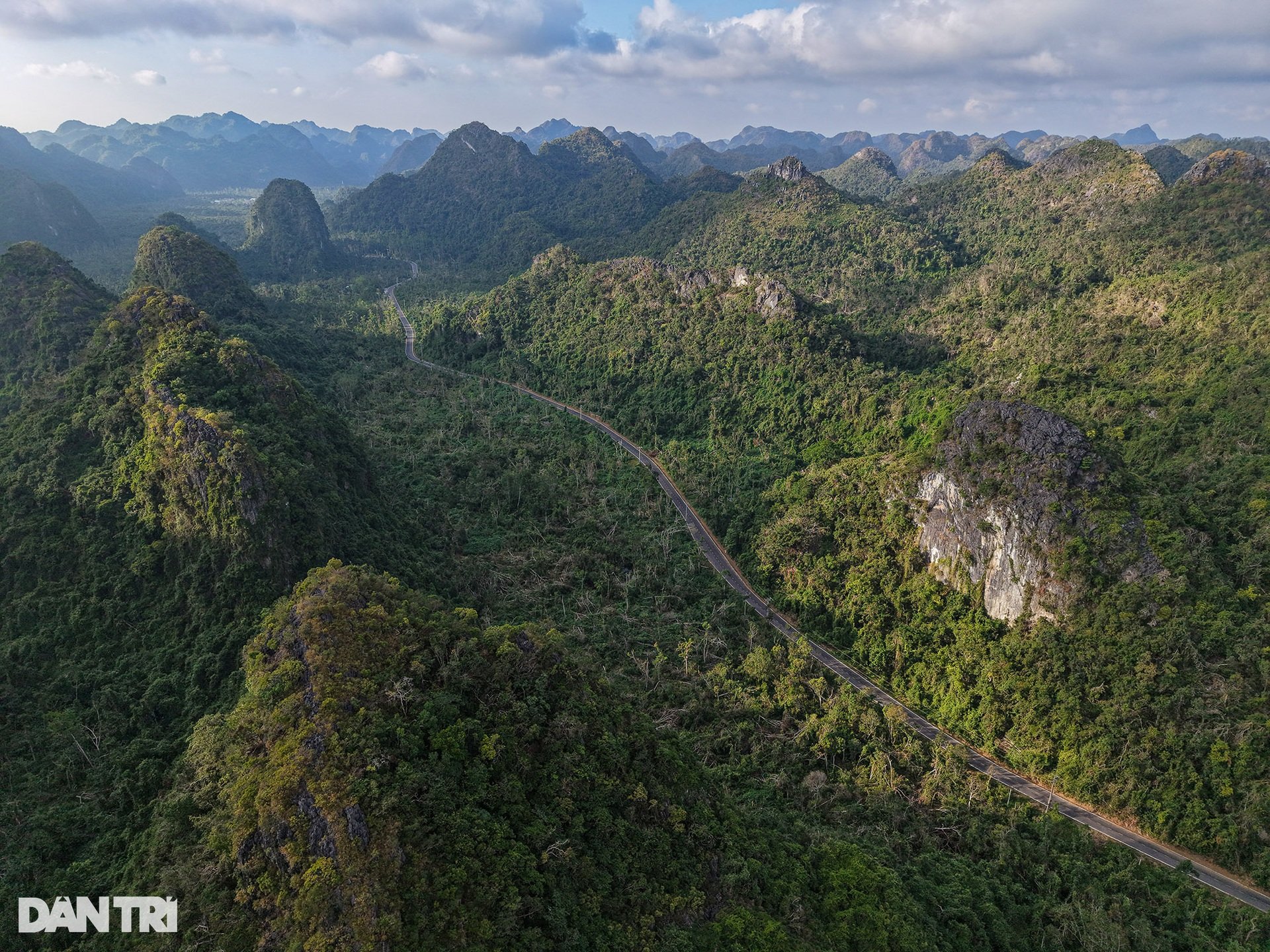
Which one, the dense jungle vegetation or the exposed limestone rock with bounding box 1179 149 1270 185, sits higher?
the exposed limestone rock with bounding box 1179 149 1270 185

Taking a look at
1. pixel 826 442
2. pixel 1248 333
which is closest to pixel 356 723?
pixel 826 442

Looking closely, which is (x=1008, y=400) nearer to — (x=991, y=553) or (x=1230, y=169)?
(x=991, y=553)

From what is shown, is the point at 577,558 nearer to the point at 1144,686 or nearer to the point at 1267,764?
the point at 1144,686
